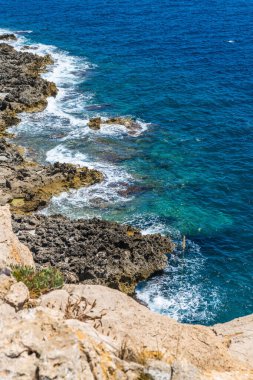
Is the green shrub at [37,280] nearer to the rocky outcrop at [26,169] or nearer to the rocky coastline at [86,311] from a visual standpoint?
the rocky coastline at [86,311]

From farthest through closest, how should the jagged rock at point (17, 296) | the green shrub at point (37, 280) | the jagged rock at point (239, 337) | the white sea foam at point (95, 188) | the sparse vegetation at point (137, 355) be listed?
the white sea foam at point (95, 188)
the jagged rock at point (239, 337)
the green shrub at point (37, 280)
the jagged rock at point (17, 296)
the sparse vegetation at point (137, 355)

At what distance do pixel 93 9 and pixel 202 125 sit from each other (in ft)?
262

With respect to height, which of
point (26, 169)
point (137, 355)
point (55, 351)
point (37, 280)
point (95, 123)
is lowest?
point (26, 169)

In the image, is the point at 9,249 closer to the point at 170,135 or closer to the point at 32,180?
the point at 32,180

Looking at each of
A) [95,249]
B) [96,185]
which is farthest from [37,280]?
[96,185]

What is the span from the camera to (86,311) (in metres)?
18.8

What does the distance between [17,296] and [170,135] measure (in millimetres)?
56937

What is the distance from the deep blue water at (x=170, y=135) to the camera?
45.9 m

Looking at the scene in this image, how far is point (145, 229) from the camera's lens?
50719 mm

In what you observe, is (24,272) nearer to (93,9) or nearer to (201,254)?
(201,254)

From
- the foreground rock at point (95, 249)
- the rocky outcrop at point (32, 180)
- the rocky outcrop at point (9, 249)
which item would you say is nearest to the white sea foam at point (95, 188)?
the rocky outcrop at point (32, 180)

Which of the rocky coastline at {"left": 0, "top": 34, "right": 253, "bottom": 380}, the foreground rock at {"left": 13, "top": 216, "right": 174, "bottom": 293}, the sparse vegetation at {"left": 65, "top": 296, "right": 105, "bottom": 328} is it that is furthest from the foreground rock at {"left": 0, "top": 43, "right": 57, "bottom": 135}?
the sparse vegetation at {"left": 65, "top": 296, "right": 105, "bottom": 328}

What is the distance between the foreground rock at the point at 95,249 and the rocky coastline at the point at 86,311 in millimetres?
96

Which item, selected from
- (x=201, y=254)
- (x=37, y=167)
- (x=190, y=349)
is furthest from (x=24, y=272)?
(x=37, y=167)
